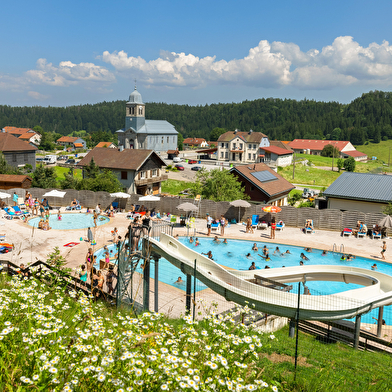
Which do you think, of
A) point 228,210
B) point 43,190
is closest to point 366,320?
point 228,210

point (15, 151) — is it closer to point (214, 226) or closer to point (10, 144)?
point (10, 144)

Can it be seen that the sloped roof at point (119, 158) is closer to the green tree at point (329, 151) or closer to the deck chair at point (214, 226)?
the deck chair at point (214, 226)

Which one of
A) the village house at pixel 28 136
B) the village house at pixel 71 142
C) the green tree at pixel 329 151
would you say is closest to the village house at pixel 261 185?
the green tree at pixel 329 151

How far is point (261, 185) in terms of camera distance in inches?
1305

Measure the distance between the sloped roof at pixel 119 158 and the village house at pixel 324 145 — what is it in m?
93.4

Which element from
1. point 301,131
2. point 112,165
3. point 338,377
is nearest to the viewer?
point 338,377

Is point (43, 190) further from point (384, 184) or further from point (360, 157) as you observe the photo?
point (360, 157)

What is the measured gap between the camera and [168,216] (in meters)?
30.4

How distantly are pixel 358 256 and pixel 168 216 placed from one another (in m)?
15.6

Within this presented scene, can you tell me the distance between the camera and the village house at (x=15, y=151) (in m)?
57.9

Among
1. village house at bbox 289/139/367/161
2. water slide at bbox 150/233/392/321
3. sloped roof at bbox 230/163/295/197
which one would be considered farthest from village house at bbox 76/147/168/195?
village house at bbox 289/139/367/161

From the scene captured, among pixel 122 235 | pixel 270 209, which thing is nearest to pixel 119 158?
pixel 122 235

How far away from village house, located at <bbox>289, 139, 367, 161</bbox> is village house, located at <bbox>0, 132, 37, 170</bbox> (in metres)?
95.5

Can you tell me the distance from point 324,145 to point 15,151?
103160mm
